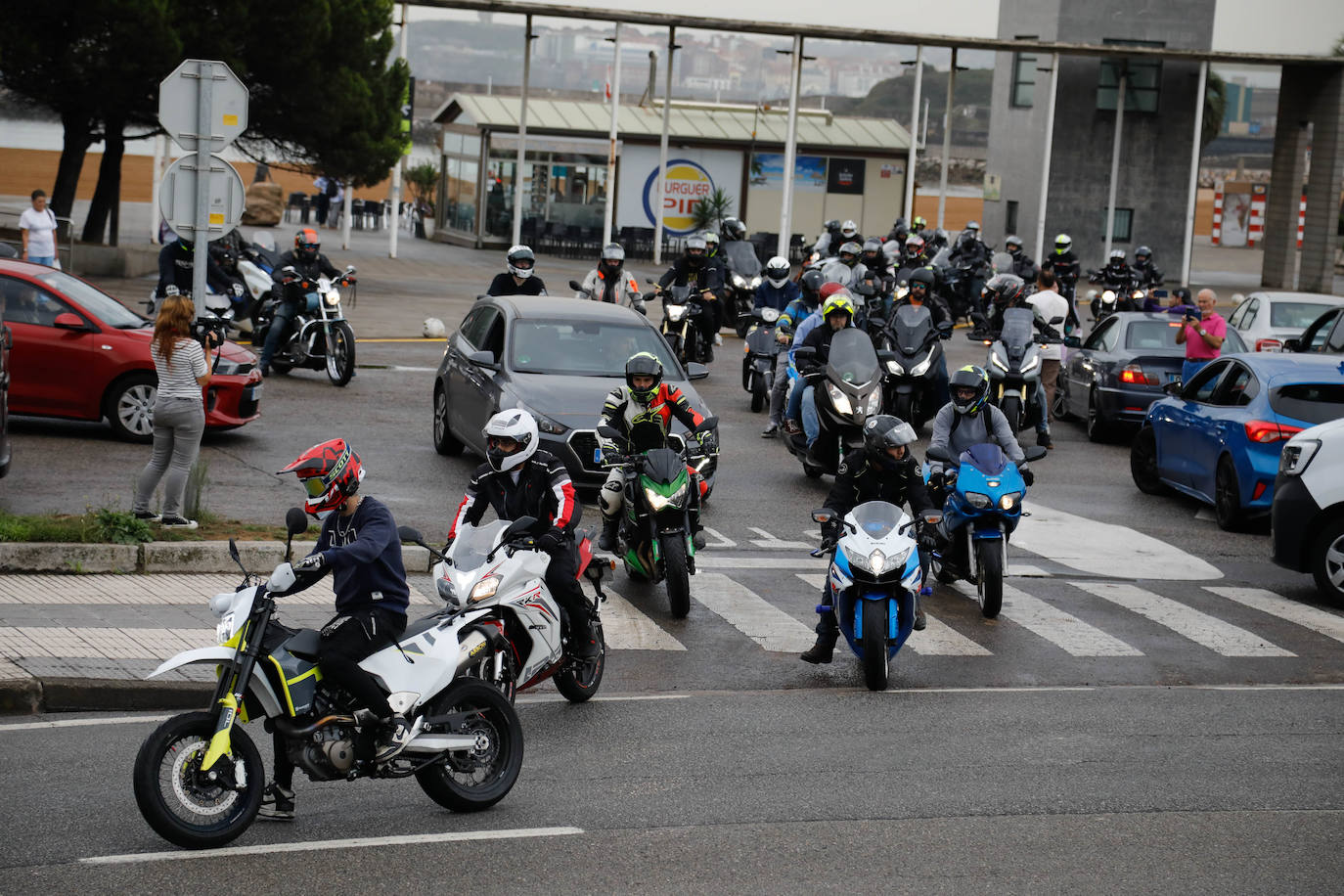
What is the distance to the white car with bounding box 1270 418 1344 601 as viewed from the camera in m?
13.2

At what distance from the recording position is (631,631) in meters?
11.4

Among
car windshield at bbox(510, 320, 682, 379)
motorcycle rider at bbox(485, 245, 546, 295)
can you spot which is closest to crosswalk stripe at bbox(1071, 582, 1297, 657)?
car windshield at bbox(510, 320, 682, 379)

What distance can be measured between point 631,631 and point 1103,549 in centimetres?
529

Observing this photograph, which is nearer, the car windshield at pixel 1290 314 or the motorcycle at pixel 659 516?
the motorcycle at pixel 659 516

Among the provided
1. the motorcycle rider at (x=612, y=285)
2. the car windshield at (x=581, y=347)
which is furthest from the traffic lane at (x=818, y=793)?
the motorcycle rider at (x=612, y=285)

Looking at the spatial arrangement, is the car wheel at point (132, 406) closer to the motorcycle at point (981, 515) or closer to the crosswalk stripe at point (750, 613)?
the crosswalk stripe at point (750, 613)

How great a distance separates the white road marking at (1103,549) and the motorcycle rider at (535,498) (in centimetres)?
607

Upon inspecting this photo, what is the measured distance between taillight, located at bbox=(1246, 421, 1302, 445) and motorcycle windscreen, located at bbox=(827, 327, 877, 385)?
3.41 metres

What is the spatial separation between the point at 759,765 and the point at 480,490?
215 centimetres

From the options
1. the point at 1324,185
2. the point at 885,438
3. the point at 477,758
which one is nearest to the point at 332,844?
the point at 477,758

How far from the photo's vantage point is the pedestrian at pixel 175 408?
12.6 meters

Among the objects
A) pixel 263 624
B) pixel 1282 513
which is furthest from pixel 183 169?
pixel 1282 513

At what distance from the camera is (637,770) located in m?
8.20

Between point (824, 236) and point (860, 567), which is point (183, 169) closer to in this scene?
point (860, 567)
